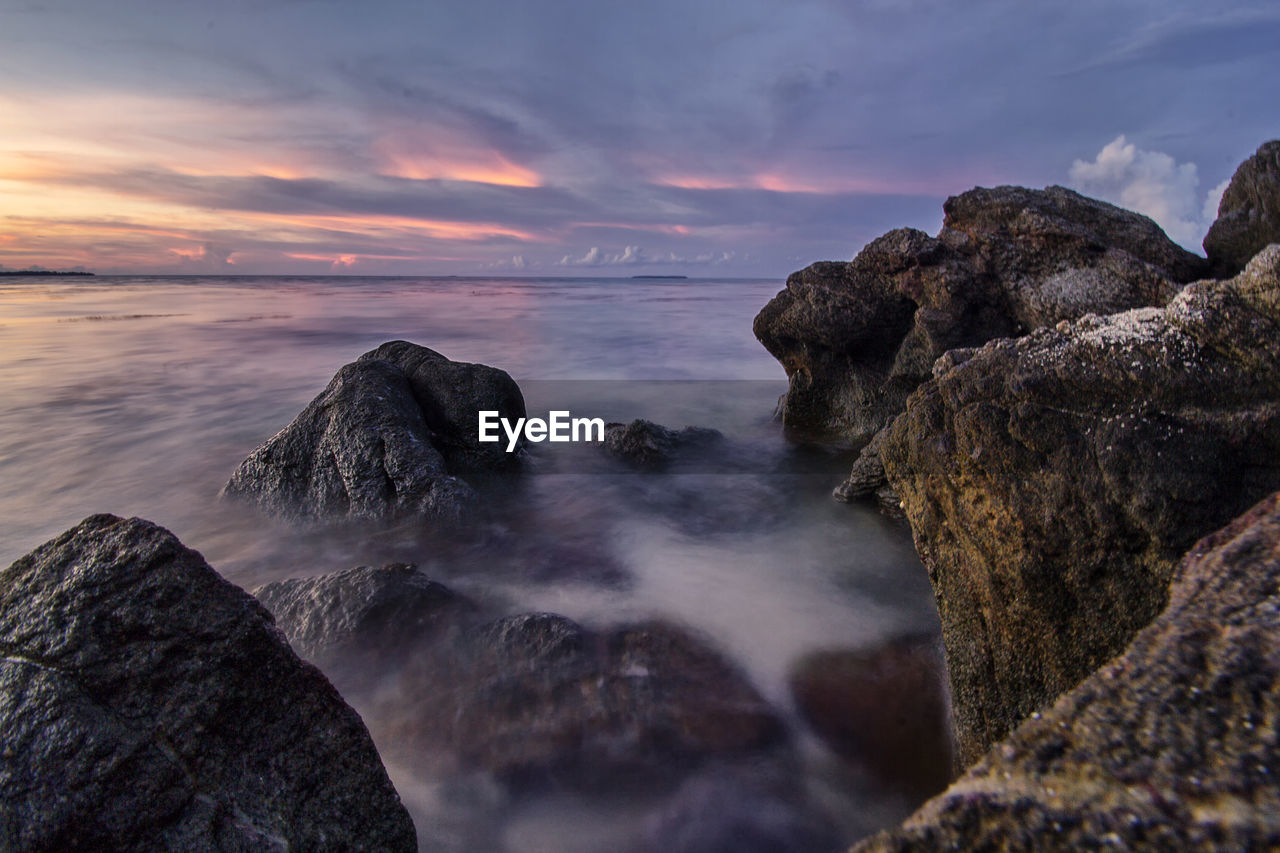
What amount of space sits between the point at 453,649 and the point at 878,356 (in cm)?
606

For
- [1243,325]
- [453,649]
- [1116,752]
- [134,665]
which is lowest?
[453,649]

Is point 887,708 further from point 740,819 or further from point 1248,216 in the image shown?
point 1248,216

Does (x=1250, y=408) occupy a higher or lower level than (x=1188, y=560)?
higher

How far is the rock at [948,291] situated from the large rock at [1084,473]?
3317mm

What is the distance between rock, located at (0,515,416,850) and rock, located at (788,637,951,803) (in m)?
2.29

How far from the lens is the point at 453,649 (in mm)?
4246

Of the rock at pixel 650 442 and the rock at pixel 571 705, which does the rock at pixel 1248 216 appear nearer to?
the rock at pixel 650 442

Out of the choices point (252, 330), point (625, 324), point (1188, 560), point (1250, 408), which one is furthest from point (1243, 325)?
point (252, 330)

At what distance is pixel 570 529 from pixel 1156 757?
554 cm

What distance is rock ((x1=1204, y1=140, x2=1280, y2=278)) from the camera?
5797mm

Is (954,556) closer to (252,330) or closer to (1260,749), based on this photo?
(1260,749)

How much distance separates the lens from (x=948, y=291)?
22.1ft

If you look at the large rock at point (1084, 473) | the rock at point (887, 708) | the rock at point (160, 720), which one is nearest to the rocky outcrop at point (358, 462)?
the rock at point (887, 708)

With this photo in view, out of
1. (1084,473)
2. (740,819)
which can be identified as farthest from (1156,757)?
(740,819)
